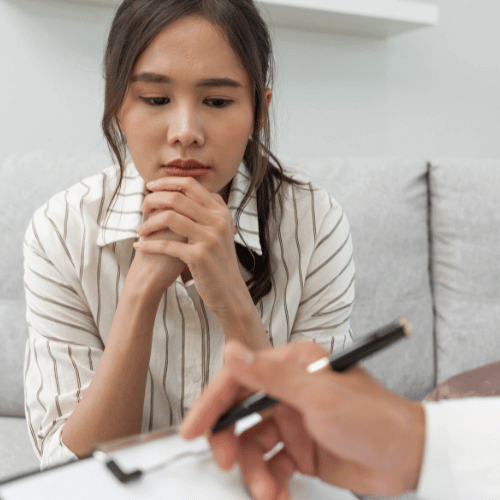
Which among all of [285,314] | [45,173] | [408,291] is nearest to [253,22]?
[285,314]

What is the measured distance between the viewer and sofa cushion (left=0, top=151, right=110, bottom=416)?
1184 millimetres

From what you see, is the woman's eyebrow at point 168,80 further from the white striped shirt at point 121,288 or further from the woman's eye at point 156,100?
the white striped shirt at point 121,288

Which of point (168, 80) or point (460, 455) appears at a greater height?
point (168, 80)

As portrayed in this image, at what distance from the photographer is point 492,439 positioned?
455 millimetres

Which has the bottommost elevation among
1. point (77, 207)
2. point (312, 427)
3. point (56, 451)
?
point (56, 451)

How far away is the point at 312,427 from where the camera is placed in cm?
41

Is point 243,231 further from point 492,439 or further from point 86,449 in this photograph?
point 492,439

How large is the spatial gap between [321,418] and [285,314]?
571 millimetres

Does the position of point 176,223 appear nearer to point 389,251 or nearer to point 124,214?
point 124,214

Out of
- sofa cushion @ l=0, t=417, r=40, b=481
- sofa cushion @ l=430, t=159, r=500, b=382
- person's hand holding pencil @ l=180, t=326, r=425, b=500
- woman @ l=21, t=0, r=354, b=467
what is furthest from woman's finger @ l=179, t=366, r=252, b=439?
sofa cushion @ l=430, t=159, r=500, b=382

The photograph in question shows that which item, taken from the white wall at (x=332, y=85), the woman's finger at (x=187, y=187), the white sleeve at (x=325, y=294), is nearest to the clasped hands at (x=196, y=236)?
the woman's finger at (x=187, y=187)

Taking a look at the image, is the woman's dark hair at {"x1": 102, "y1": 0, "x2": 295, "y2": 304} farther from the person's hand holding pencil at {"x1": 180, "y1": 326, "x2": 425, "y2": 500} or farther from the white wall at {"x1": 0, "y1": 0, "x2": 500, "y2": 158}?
the white wall at {"x1": 0, "y1": 0, "x2": 500, "y2": 158}

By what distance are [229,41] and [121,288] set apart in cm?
46

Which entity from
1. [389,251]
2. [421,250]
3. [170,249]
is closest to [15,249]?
[170,249]
